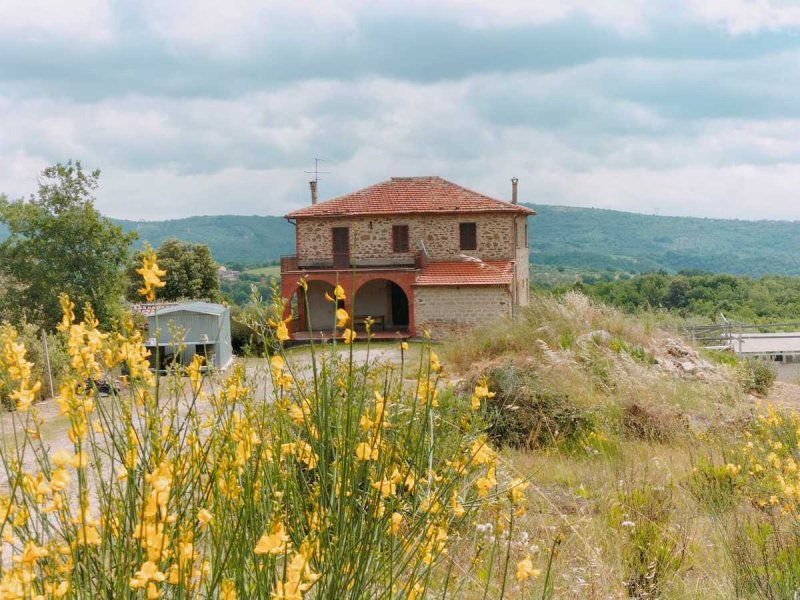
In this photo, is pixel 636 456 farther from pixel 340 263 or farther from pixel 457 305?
pixel 340 263

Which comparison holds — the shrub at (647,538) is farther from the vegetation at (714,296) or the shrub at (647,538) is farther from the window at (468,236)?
the vegetation at (714,296)

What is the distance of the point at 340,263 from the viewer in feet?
94.2

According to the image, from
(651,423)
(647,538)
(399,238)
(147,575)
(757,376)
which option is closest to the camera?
(147,575)

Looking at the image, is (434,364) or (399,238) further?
(399,238)

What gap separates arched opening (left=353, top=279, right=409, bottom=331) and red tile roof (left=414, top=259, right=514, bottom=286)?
275 centimetres

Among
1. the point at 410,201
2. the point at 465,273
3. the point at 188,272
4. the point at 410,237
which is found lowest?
the point at 465,273

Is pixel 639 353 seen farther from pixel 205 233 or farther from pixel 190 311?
pixel 205 233

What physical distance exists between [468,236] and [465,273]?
2.09 m

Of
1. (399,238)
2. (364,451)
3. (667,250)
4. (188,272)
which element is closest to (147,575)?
(364,451)

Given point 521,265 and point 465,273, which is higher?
point 521,265

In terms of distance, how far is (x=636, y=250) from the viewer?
187 m

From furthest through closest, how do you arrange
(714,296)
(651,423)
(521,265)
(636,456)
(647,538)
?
(714,296) → (521,265) → (651,423) → (636,456) → (647,538)

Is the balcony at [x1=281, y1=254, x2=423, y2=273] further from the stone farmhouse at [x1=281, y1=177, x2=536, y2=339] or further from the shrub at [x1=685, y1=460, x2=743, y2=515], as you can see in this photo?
the shrub at [x1=685, y1=460, x2=743, y2=515]

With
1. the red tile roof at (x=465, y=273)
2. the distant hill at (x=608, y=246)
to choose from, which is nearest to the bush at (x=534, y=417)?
the red tile roof at (x=465, y=273)
